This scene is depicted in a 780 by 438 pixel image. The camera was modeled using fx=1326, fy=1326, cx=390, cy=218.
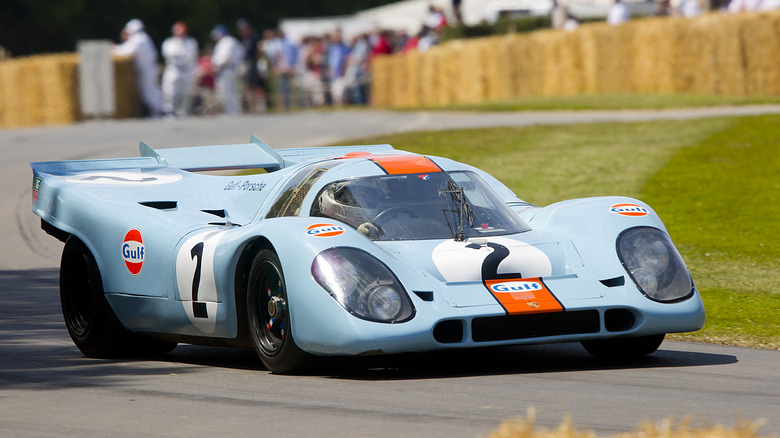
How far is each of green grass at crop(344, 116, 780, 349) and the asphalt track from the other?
4.14 ft

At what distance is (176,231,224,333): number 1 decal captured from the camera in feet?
22.5

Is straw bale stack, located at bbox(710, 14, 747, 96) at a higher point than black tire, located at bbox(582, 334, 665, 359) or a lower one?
lower

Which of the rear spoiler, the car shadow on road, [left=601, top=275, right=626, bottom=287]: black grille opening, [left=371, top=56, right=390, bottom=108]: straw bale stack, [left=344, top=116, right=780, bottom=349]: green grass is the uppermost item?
the rear spoiler

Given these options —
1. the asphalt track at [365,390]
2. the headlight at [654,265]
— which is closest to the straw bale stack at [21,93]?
the asphalt track at [365,390]

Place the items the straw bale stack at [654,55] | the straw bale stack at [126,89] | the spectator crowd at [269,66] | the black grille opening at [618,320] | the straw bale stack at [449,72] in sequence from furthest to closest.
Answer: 1. the straw bale stack at [449,72]
2. the straw bale stack at [126,89]
3. the spectator crowd at [269,66]
4. the straw bale stack at [654,55]
5. the black grille opening at [618,320]

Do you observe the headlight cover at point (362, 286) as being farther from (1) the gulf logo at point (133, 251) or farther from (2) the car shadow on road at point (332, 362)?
(1) the gulf logo at point (133, 251)

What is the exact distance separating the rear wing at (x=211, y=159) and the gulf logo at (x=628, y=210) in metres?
2.31

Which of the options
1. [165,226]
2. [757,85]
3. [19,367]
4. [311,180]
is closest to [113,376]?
[19,367]

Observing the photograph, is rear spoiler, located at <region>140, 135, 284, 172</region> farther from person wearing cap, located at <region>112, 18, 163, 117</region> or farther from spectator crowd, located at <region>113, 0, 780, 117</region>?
A: person wearing cap, located at <region>112, 18, 163, 117</region>

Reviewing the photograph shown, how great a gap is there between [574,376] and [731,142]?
36.1 feet

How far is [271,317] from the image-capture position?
6.44m

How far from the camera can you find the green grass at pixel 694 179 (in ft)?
28.9

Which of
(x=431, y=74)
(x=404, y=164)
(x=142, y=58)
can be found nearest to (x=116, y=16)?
(x=142, y=58)

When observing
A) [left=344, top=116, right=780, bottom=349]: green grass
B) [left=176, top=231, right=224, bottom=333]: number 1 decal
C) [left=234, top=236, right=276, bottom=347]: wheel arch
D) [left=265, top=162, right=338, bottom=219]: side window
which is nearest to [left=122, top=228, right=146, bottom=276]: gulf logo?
[left=176, top=231, right=224, bottom=333]: number 1 decal
